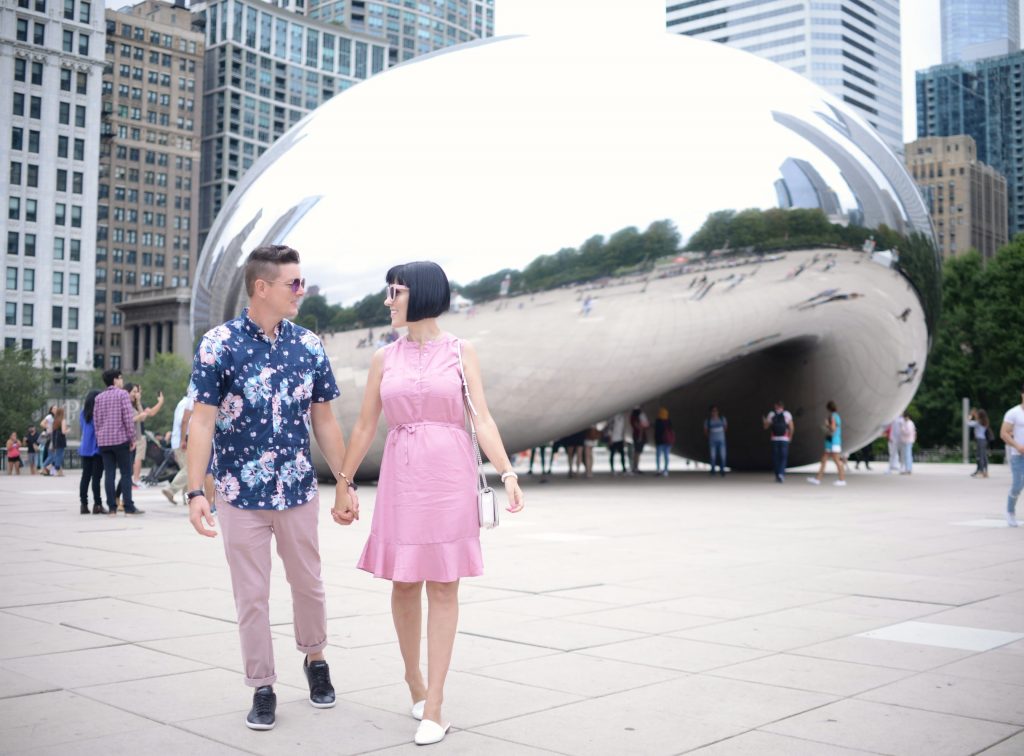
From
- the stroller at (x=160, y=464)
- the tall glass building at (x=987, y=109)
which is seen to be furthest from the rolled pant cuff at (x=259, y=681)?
the tall glass building at (x=987, y=109)

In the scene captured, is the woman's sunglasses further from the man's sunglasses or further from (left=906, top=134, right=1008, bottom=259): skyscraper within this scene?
(left=906, top=134, right=1008, bottom=259): skyscraper

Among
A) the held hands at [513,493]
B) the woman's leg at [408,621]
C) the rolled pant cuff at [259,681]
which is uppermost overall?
the held hands at [513,493]

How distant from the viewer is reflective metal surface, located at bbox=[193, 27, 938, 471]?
14.9 metres

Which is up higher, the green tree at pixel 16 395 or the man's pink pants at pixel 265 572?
the green tree at pixel 16 395

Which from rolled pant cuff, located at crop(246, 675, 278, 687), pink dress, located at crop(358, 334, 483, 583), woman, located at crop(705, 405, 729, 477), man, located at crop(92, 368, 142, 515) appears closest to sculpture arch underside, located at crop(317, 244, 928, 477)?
woman, located at crop(705, 405, 729, 477)

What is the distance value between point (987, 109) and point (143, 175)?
9962 cm

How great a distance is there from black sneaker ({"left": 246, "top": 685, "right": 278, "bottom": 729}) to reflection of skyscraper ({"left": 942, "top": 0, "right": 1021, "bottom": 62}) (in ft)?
295

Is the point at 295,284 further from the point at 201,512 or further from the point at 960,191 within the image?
the point at 960,191

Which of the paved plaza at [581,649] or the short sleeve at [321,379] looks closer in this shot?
the paved plaza at [581,649]

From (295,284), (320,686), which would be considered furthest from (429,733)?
(295,284)

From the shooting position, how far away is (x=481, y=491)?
411 centimetres

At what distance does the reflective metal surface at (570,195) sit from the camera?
14.9 meters

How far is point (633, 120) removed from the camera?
15.3m

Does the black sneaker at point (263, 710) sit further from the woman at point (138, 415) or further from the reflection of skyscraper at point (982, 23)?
the reflection of skyscraper at point (982, 23)
